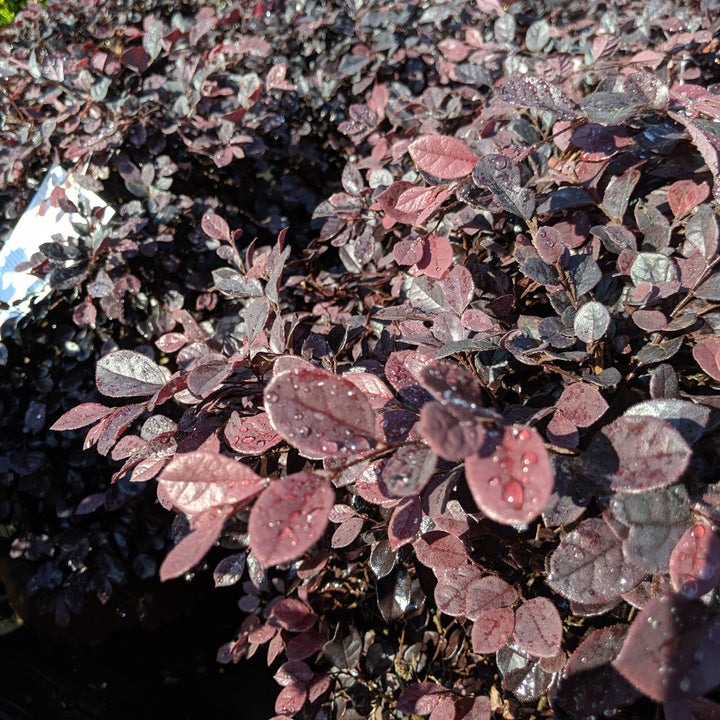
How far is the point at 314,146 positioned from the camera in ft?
7.20

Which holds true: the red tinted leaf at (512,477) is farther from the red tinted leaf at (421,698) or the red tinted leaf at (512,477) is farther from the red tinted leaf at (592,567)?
the red tinted leaf at (421,698)

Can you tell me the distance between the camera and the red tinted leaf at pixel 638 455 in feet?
1.72

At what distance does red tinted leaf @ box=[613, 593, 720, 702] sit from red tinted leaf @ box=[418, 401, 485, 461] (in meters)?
0.23

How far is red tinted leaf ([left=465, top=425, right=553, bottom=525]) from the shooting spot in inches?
18.2

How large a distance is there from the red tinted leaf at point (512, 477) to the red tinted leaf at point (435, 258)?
0.54m

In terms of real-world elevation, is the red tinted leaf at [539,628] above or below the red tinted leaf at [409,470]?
below

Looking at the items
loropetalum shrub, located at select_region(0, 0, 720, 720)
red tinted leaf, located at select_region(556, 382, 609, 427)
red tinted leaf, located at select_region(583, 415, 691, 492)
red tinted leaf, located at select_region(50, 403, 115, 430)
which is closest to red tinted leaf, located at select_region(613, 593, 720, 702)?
loropetalum shrub, located at select_region(0, 0, 720, 720)

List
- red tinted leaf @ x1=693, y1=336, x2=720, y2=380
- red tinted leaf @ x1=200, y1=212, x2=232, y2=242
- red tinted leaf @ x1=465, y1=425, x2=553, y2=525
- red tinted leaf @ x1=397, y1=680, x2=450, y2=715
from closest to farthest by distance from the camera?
red tinted leaf @ x1=465, y1=425, x2=553, y2=525
red tinted leaf @ x1=693, y1=336, x2=720, y2=380
red tinted leaf @ x1=397, y1=680, x2=450, y2=715
red tinted leaf @ x1=200, y1=212, x2=232, y2=242

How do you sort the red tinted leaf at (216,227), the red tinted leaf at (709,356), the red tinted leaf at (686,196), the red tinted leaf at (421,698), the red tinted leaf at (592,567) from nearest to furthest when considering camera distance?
the red tinted leaf at (592,567) < the red tinted leaf at (709,356) < the red tinted leaf at (686,196) < the red tinted leaf at (421,698) < the red tinted leaf at (216,227)

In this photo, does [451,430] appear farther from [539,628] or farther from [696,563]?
[539,628]

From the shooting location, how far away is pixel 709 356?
761 mm

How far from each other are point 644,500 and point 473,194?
59 centimetres

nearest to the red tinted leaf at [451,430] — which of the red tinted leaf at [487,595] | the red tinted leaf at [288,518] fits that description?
the red tinted leaf at [288,518]

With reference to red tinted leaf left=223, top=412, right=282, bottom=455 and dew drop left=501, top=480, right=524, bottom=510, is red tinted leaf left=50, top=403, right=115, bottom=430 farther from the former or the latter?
dew drop left=501, top=480, right=524, bottom=510
